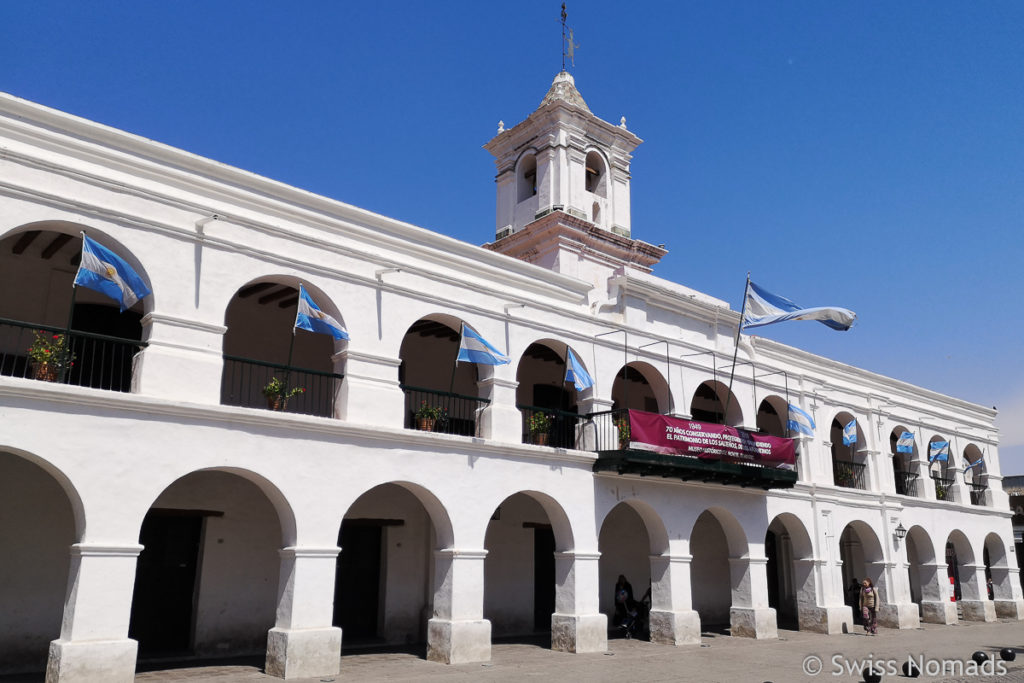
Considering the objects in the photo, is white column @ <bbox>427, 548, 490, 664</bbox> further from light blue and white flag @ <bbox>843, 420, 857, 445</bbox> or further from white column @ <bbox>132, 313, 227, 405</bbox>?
light blue and white flag @ <bbox>843, 420, 857, 445</bbox>

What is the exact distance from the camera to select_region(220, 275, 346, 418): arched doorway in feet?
49.5

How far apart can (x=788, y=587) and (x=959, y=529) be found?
6.18 metres

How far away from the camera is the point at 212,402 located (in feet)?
40.6

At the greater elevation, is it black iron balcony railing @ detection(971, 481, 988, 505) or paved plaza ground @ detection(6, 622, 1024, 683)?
black iron balcony railing @ detection(971, 481, 988, 505)

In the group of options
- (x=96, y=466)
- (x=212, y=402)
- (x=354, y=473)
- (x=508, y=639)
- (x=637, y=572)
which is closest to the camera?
(x=96, y=466)

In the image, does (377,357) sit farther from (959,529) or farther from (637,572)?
(959,529)

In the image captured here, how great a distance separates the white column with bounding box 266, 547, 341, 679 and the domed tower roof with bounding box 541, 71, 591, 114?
55.1ft

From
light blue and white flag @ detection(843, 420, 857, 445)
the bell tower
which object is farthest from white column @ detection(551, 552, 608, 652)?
light blue and white flag @ detection(843, 420, 857, 445)

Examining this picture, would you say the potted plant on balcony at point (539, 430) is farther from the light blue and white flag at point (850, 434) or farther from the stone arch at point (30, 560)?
the light blue and white flag at point (850, 434)

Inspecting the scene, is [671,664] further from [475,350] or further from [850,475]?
[850,475]

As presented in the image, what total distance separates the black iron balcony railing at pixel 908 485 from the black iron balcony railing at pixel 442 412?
15.1m

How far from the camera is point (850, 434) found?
76.0 ft

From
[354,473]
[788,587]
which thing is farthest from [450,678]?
[788,587]

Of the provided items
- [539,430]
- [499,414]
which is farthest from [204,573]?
[539,430]
